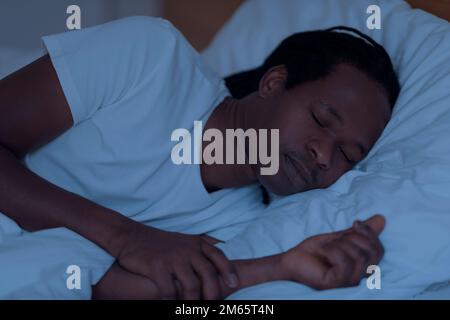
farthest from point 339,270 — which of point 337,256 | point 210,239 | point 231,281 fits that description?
point 210,239

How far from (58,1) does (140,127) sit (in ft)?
1.23

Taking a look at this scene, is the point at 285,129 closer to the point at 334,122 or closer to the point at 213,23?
the point at 334,122

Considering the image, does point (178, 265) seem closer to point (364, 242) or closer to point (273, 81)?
point (364, 242)

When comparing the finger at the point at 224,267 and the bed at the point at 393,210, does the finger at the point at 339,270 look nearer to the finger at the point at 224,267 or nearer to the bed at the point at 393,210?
the bed at the point at 393,210

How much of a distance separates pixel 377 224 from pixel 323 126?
18 cm

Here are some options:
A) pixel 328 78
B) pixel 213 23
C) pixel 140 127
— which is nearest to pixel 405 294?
pixel 328 78

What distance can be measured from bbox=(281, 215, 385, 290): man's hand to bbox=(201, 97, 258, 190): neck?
0.70 ft

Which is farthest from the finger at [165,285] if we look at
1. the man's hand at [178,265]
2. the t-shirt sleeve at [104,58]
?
the t-shirt sleeve at [104,58]

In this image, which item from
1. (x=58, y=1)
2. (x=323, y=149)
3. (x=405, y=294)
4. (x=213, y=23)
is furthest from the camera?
(x=213, y=23)

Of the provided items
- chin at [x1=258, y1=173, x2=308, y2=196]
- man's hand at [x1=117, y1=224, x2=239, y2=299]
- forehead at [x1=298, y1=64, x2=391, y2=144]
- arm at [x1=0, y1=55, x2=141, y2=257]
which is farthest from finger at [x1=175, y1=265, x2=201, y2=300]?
forehead at [x1=298, y1=64, x2=391, y2=144]

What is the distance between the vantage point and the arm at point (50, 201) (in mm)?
792

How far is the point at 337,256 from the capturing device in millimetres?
731

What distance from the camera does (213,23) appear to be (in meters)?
1.45

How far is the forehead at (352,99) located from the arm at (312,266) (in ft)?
0.58
